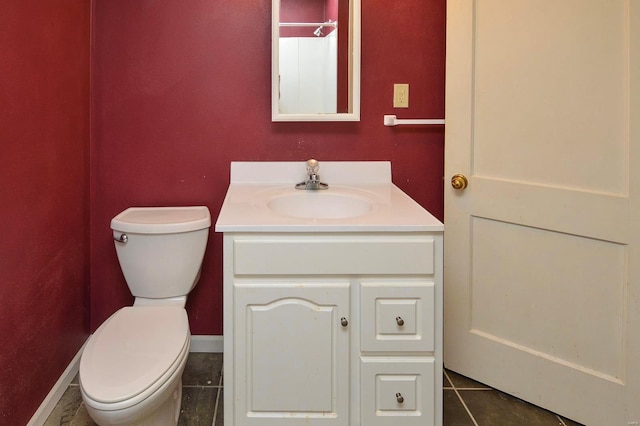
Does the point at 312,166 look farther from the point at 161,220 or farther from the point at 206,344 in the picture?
the point at 206,344

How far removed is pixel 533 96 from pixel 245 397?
4.39 ft

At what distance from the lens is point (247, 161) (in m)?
2.11

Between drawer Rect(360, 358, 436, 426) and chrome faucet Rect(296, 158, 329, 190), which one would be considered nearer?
drawer Rect(360, 358, 436, 426)

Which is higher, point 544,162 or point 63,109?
point 63,109

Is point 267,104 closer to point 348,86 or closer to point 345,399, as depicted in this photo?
point 348,86

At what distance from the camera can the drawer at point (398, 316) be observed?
1.42 metres

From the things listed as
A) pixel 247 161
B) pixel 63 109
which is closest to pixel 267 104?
pixel 247 161

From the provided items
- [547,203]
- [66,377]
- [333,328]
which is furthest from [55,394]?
[547,203]

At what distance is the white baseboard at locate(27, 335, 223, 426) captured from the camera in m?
1.66

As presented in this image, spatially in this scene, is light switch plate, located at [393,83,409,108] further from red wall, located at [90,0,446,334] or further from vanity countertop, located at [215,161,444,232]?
vanity countertop, located at [215,161,444,232]

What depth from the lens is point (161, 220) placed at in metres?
1.87

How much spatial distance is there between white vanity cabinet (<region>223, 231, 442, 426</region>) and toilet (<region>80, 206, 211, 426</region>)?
0.20m

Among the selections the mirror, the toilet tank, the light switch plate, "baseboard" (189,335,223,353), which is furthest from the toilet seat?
the light switch plate

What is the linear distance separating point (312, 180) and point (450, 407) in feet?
3.17
